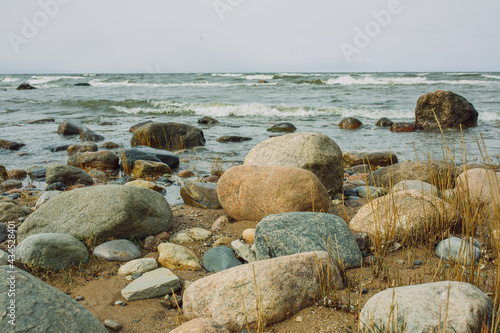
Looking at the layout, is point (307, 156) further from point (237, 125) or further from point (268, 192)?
point (237, 125)

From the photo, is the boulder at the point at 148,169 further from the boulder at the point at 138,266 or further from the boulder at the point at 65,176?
the boulder at the point at 138,266

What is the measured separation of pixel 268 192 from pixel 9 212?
11.0 feet

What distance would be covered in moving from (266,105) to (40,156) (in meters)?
11.6

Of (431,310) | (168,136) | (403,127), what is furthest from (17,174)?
(403,127)

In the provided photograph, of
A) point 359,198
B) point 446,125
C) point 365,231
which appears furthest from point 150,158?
point 446,125

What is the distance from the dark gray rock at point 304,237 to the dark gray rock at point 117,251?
1279mm

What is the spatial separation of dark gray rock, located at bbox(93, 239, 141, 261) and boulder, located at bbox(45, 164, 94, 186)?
346cm

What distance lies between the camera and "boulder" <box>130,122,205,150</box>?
33.7ft

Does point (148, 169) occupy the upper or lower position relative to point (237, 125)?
lower

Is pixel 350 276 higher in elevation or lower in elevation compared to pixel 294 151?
lower

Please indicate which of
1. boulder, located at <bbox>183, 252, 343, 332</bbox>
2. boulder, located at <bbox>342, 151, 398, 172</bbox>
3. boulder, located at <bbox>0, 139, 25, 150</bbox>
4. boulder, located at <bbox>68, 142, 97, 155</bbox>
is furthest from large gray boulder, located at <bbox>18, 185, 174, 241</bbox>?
boulder, located at <bbox>0, 139, 25, 150</bbox>

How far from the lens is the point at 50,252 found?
3.20 metres

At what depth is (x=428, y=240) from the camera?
139 inches

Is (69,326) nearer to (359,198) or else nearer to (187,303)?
(187,303)
